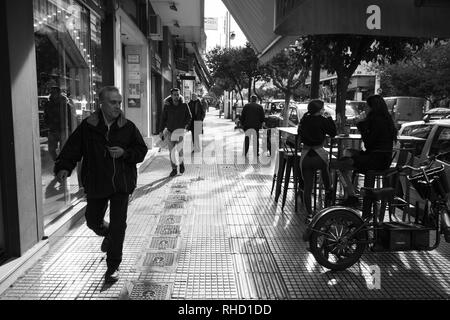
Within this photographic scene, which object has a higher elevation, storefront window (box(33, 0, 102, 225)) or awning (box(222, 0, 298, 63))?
awning (box(222, 0, 298, 63))

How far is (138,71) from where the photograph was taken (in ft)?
41.9

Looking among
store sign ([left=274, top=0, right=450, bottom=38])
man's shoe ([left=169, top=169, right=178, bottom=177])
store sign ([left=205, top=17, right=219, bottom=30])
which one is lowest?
man's shoe ([left=169, top=169, right=178, bottom=177])

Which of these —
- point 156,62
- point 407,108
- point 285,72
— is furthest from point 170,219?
point 407,108

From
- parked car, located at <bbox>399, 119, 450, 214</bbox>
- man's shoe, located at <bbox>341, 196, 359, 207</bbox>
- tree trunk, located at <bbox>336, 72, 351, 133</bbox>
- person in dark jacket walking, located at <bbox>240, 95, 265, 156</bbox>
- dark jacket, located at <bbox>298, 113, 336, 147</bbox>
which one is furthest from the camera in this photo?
person in dark jacket walking, located at <bbox>240, 95, 265, 156</bbox>

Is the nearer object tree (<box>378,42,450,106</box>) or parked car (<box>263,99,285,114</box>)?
tree (<box>378,42,450,106</box>)

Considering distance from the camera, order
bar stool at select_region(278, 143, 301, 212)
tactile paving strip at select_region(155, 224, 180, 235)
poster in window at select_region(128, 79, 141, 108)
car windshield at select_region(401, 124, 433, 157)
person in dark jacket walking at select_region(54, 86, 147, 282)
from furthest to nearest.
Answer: poster in window at select_region(128, 79, 141, 108)
car windshield at select_region(401, 124, 433, 157)
bar stool at select_region(278, 143, 301, 212)
tactile paving strip at select_region(155, 224, 180, 235)
person in dark jacket walking at select_region(54, 86, 147, 282)

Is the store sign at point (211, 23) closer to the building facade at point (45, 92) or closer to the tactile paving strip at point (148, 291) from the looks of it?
the building facade at point (45, 92)

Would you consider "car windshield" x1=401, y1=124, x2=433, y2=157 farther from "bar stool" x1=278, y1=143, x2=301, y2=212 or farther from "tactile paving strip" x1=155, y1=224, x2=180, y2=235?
"tactile paving strip" x1=155, y1=224, x2=180, y2=235

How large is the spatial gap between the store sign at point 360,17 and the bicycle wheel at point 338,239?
1.74 meters

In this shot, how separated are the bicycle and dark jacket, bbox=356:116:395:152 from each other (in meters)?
0.71

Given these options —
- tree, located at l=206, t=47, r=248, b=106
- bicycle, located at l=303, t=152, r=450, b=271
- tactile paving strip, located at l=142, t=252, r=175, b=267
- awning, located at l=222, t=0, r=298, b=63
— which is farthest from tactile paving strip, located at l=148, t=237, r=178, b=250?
tree, located at l=206, t=47, r=248, b=106

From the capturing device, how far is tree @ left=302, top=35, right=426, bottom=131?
754 centimetres

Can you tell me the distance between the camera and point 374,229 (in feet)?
14.8
